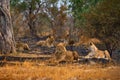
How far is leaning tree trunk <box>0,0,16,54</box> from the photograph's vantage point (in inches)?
828

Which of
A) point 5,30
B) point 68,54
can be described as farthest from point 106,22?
point 5,30

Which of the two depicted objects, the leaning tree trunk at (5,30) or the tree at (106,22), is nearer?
the tree at (106,22)

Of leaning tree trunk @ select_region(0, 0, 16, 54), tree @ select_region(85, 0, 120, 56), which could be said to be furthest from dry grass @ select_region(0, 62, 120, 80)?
leaning tree trunk @ select_region(0, 0, 16, 54)

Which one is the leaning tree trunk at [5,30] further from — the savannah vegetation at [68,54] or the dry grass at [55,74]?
the dry grass at [55,74]

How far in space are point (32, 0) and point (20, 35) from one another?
5.41m

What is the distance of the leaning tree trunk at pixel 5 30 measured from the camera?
2103cm

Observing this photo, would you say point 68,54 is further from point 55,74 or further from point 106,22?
point 55,74

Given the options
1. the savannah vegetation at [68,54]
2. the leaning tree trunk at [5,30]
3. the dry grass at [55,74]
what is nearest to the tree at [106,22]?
the savannah vegetation at [68,54]

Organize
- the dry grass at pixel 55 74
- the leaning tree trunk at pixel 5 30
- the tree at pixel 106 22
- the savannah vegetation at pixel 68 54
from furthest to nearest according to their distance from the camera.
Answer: the leaning tree trunk at pixel 5 30 → the tree at pixel 106 22 → the savannah vegetation at pixel 68 54 → the dry grass at pixel 55 74

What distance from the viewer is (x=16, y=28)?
4562cm

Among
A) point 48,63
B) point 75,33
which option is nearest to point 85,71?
point 48,63

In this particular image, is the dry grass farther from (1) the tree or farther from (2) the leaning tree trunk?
(2) the leaning tree trunk

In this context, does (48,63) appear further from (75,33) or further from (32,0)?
(32,0)

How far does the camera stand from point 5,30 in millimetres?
21500
